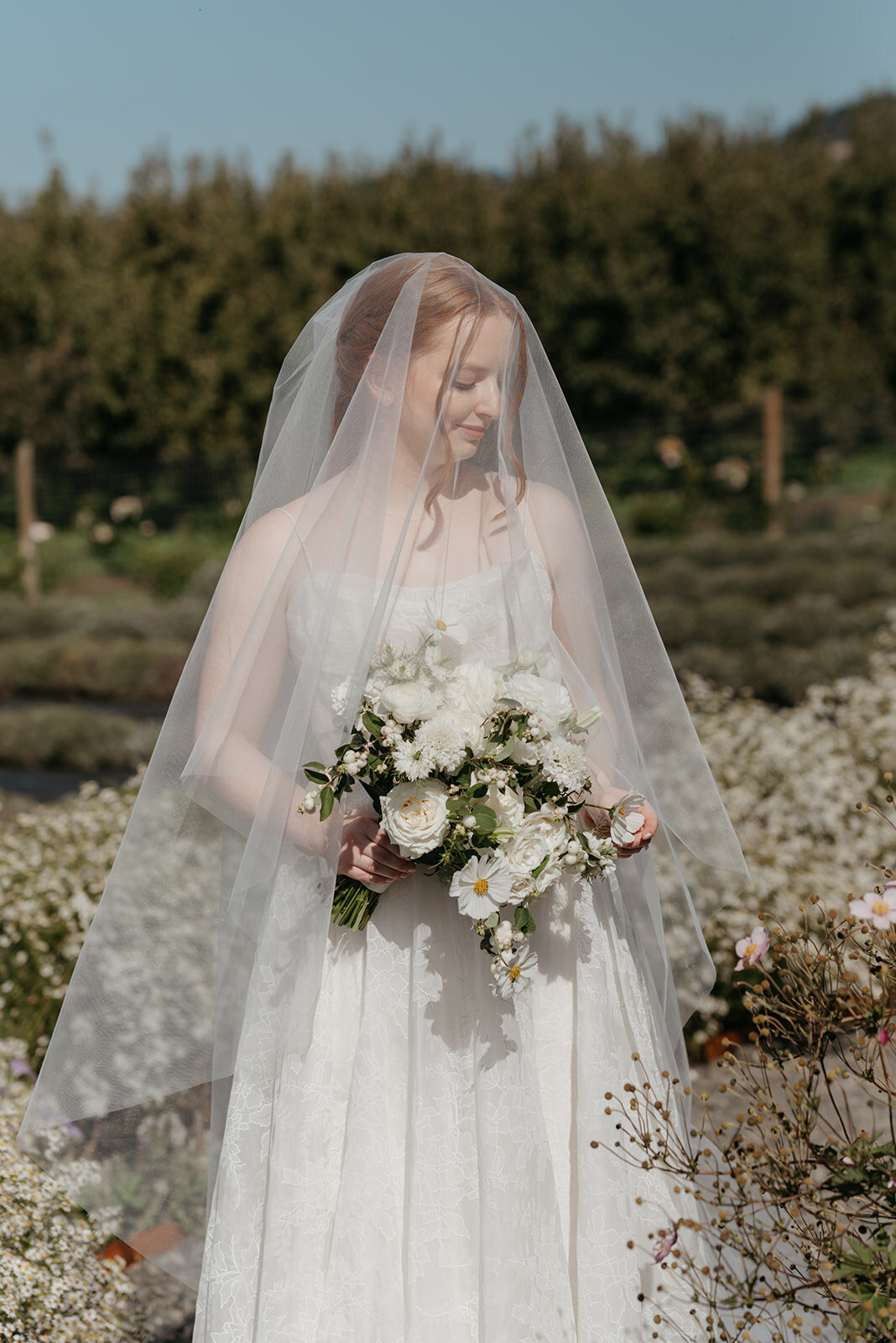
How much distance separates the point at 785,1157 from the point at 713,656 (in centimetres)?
808

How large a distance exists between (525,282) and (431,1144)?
→ 63.5ft

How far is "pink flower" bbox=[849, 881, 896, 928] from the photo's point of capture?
64.0 inches

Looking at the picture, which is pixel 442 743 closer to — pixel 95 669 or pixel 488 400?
pixel 488 400

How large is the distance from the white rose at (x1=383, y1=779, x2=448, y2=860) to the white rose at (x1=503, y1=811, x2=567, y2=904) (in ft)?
0.38

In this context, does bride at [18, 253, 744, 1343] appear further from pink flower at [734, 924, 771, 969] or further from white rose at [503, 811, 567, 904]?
pink flower at [734, 924, 771, 969]

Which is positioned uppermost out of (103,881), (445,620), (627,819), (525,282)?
(525,282)

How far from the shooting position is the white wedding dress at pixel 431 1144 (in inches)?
73.8

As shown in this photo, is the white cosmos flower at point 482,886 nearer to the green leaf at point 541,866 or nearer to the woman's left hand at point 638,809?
the green leaf at point 541,866

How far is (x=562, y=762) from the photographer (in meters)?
1.80

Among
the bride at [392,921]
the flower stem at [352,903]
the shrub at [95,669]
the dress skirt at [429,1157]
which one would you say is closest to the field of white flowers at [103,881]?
the bride at [392,921]

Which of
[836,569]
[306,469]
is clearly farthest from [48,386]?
[306,469]

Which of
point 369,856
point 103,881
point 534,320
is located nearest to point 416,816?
point 369,856

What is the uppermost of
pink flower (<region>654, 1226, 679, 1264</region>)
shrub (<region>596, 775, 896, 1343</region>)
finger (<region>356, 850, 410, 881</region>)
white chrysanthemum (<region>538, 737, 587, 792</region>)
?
white chrysanthemum (<region>538, 737, 587, 792</region>)

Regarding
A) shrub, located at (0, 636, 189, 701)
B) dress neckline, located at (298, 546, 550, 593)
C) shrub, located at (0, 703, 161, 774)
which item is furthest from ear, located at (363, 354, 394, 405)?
shrub, located at (0, 636, 189, 701)
